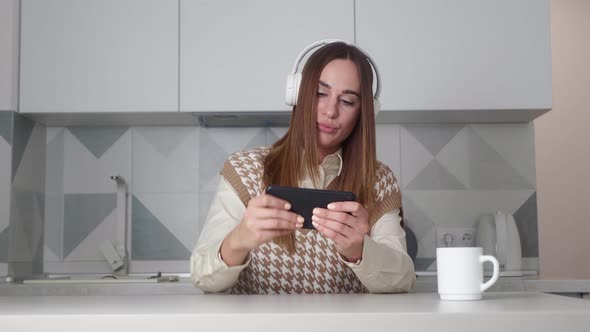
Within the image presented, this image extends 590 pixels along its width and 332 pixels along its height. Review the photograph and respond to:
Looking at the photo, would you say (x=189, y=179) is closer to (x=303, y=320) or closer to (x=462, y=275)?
(x=462, y=275)

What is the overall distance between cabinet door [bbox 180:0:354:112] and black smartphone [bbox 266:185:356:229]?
1447 millimetres

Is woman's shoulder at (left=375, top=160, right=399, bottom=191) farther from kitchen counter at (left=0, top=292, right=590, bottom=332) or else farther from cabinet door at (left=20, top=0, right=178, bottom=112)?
cabinet door at (left=20, top=0, right=178, bottom=112)

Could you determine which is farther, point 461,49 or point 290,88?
point 461,49

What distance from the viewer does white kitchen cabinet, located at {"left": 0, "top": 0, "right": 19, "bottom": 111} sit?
2.65m

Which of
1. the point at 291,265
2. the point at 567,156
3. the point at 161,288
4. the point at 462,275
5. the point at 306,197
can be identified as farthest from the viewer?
the point at 567,156

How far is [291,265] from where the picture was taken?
62.4 inches

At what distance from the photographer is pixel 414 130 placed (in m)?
3.00

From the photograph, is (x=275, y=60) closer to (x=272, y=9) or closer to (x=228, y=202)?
(x=272, y=9)

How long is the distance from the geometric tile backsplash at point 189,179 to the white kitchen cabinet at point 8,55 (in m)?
0.37

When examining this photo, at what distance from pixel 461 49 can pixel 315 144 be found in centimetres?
126

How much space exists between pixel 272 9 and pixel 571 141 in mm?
1889

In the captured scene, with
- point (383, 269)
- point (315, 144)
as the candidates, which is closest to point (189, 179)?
point (315, 144)

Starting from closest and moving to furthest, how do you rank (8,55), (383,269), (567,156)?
(383,269)
(8,55)
(567,156)

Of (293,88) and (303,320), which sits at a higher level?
(293,88)
